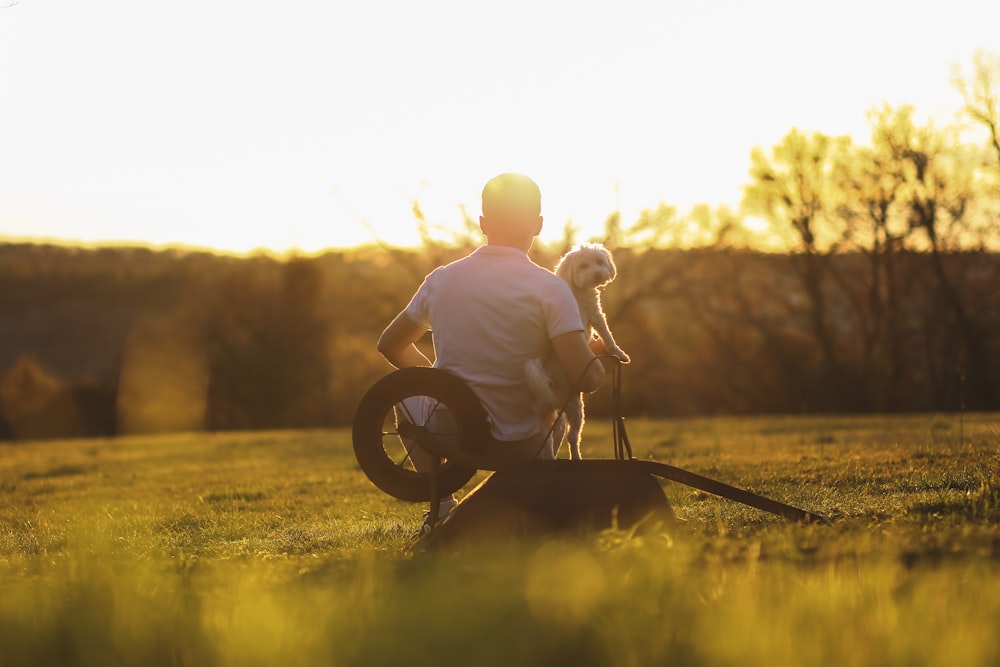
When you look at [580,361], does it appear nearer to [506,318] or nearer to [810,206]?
[506,318]

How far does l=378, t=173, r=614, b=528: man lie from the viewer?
6.02m

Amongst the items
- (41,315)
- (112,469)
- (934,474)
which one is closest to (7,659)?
(934,474)

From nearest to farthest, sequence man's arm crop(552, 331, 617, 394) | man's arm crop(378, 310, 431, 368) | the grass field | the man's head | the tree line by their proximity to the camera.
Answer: the grass field → man's arm crop(552, 331, 617, 394) → the man's head → man's arm crop(378, 310, 431, 368) → the tree line

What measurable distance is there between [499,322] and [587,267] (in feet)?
7.31

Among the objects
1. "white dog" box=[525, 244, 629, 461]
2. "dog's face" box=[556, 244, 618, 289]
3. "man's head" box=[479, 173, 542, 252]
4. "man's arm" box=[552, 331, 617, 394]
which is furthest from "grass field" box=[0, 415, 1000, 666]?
"dog's face" box=[556, 244, 618, 289]

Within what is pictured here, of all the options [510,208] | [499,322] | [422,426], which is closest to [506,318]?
[499,322]

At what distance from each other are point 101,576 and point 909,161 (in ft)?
133

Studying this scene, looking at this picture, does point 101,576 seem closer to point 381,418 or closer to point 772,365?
point 381,418

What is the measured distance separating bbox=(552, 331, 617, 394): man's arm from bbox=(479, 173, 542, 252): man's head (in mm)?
695

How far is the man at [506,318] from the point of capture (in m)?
6.02

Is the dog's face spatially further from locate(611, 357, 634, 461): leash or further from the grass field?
the grass field

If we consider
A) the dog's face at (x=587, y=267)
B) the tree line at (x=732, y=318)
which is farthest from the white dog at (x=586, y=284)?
the tree line at (x=732, y=318)

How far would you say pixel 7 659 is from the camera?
3926 millimetres

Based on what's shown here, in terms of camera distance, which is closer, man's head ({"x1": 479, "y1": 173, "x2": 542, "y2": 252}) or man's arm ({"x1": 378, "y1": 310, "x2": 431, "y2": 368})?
man's head ({"x1": 479, "y1": 173, "x2": 542, "y2": 252})
